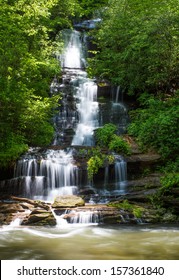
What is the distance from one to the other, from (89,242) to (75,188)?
16.1ft

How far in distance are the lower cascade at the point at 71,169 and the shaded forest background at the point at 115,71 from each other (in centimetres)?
75

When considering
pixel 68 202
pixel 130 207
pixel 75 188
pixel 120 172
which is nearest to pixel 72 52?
pixel 120 172

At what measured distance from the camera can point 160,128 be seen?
16062 mm

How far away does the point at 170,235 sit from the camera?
984 cm

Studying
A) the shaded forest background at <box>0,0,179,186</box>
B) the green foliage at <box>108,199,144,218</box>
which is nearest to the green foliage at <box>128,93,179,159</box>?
the shaded forest background at <box>0,0,179,186</box>

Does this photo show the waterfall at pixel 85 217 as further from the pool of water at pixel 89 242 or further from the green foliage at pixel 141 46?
the green foliage at pixel 141 46

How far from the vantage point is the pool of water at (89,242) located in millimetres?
8031

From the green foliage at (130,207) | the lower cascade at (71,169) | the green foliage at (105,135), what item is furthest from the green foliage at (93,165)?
the green foliage at (105,135)

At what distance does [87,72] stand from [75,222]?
1451cm

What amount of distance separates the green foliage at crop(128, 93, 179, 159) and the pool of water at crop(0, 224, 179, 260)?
5.52m

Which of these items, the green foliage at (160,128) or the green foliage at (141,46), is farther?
the green foliage at (141,46)

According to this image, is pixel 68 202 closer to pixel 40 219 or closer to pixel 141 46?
pixel 40 219

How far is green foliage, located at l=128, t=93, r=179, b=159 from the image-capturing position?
15547 millimetres
